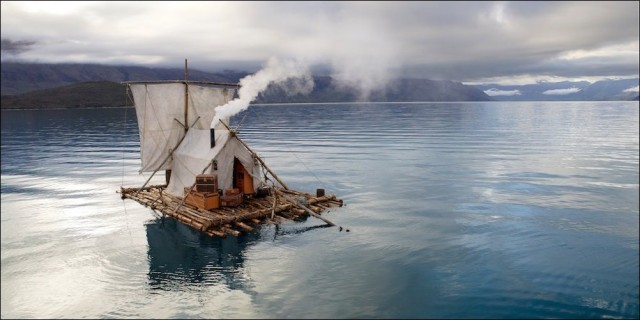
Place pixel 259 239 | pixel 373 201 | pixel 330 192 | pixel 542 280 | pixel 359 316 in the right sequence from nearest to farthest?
pixel 359 316, pixel 542 280, pixel 259 239, pixel 373 201, pixel 330 192

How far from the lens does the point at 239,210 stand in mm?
28922

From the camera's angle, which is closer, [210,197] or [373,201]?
[210,197]

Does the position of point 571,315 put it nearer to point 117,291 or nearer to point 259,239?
point 259,239

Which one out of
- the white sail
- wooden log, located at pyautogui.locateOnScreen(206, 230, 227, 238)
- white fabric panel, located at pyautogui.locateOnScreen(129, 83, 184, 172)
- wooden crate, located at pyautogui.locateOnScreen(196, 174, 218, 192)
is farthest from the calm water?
white fabric panel, located at pyautogui.locateOnScreen(129, 83, 184, 172)

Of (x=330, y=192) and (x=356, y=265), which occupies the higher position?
(x=330, y=192)

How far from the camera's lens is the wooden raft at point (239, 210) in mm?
26250

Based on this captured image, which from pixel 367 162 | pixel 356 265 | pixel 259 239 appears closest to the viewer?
pixel 356 265

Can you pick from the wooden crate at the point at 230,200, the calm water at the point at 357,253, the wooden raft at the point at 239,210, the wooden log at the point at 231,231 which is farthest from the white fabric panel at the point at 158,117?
the wooden log at the point at 231,231

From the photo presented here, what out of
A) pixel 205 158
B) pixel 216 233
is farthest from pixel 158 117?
pixel 216 233

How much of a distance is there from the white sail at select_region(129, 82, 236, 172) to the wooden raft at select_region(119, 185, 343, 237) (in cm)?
311

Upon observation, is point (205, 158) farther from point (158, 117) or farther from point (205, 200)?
point (158, 117)

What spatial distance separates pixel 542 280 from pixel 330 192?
1954 centimetres

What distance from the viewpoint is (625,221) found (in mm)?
28328

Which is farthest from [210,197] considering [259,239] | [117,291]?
[117,291]
